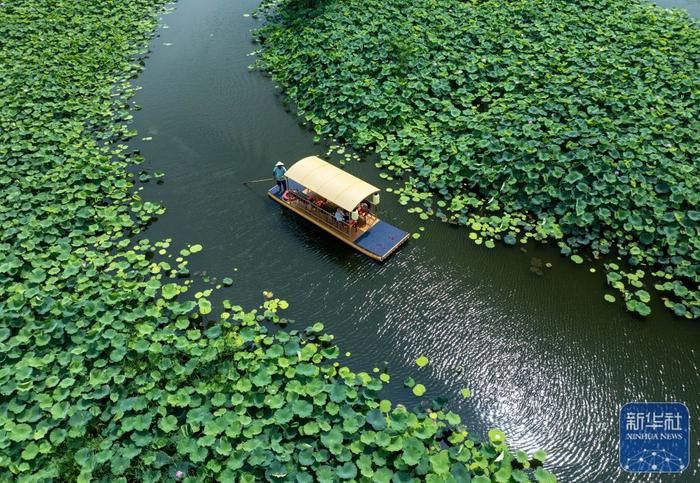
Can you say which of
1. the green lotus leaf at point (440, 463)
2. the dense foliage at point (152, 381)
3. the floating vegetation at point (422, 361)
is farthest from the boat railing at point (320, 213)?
the green lotus leaf at point (440, 463)

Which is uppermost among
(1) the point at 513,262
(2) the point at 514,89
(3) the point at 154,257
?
(2) the point at 514,89

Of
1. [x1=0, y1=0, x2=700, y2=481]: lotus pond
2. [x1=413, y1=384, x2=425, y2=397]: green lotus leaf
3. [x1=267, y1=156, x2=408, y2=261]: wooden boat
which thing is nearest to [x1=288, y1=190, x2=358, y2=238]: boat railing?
[x1=267, y1=156, x2=408, y2=261]: wooden boat

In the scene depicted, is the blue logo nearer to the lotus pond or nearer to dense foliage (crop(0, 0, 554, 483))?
the lotus pond

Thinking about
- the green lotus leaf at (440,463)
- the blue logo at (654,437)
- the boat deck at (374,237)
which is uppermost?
the boat deck at (374,237)

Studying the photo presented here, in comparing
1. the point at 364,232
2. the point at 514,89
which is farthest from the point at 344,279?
the point at 514,89

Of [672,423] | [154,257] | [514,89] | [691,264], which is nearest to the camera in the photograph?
[672,423]

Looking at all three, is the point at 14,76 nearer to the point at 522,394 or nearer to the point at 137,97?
the point at 137,97

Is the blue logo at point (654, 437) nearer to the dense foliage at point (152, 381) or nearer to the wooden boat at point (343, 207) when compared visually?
the dense foliage at point (152, 381)
